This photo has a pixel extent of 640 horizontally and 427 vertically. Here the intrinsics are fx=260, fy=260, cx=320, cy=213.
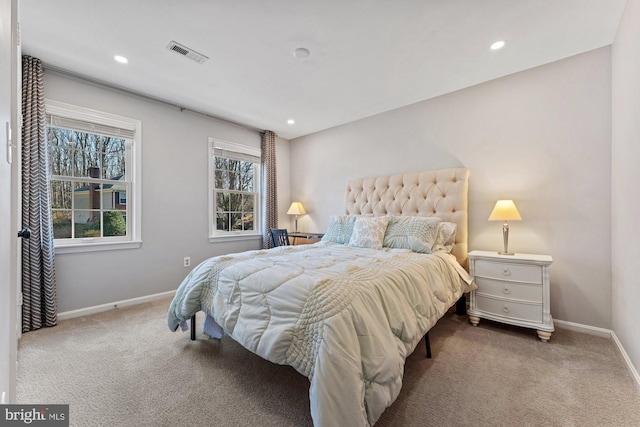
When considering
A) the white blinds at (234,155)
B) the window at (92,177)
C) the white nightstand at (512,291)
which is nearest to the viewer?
the white nightstand at (512,291)

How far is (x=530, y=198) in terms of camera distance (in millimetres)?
2574

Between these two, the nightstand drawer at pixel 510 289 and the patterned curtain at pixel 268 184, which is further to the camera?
the patterned curtain at pixel 268 184

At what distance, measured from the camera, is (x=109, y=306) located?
2873 mm

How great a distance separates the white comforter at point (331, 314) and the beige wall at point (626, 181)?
116 centimetres

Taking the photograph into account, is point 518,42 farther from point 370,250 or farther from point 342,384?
point 342,384

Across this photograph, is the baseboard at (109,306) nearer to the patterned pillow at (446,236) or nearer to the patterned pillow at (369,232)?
the patterned pillow at (369,232)

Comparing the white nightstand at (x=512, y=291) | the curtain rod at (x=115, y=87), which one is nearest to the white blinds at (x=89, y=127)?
the curtain rod at (x=115, y=87)

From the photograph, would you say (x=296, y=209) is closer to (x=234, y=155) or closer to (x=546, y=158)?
(x=234, y=155)

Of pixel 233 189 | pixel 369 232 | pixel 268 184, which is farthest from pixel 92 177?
pixel 369 232

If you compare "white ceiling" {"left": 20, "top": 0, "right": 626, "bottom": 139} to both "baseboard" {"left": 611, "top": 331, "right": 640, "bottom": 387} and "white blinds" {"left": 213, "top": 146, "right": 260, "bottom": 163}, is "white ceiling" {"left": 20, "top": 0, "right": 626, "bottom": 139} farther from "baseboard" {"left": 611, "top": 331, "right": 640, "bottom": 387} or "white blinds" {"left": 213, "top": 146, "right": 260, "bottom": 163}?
"baseboard" {"left": 611, "top": 331, "right": 640, "bottom": 387}

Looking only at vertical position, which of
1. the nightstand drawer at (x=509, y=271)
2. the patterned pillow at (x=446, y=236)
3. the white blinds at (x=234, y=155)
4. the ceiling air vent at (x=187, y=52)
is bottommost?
the nightstand drawer at (x=509, y=271)

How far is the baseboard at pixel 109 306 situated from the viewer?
2631 millimetres

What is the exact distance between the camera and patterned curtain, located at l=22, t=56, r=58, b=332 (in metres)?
2.32

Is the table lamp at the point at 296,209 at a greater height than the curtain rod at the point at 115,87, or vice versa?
the curtain rod at the point at 115,87
